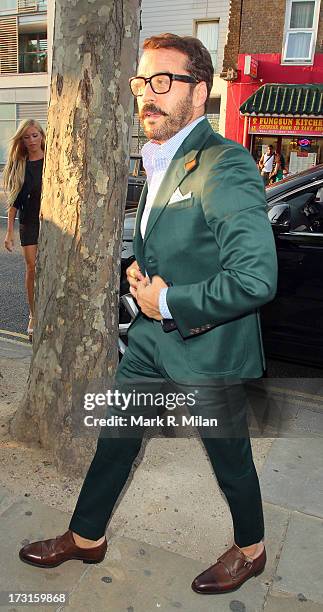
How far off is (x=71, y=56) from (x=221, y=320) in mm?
1554

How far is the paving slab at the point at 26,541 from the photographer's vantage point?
2.26 metres

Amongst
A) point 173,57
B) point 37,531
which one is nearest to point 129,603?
point 37,531

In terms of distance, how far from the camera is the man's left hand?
1870mm

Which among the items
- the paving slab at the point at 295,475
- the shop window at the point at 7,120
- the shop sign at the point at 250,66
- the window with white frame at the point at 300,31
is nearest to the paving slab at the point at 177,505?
the paving slab at the point at 295,475

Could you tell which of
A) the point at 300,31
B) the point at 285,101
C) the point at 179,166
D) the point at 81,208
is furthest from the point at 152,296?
the point at 300,31

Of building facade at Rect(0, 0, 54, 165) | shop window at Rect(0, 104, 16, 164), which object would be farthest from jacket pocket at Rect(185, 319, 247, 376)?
shop window at Rect(0, 104, 16, 164)

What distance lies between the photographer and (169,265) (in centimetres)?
192

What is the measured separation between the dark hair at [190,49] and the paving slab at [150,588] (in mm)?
1937

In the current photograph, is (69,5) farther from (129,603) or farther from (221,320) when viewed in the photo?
(129,603)

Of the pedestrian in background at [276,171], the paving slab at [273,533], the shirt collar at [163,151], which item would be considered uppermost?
the shirt collar at [163,151]

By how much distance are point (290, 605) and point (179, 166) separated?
5.73 feet

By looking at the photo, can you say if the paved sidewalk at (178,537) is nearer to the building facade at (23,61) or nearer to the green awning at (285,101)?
the green awning at (285,101)

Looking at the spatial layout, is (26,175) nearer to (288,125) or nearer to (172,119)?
(172,119)

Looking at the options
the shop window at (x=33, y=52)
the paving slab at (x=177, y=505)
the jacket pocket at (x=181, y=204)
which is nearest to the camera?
the jacket pocket at (x=181, y=204)
